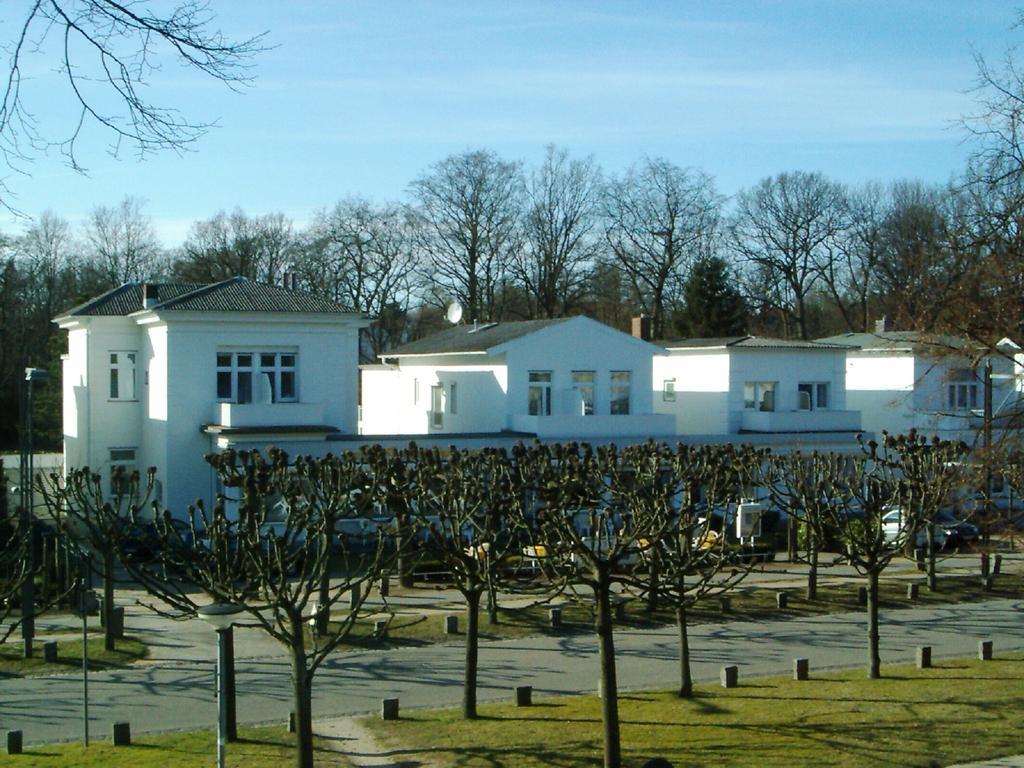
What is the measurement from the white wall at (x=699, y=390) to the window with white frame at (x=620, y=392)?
397 centimetres

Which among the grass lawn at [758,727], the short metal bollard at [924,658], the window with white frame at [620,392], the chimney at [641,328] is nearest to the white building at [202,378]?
the window with white frame at [620,392]

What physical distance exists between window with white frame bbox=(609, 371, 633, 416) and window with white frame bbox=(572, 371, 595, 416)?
786 millimetres

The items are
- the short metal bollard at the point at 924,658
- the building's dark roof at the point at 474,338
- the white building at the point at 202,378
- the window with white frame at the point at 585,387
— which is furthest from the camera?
the building's dark roof at the point at 474,338

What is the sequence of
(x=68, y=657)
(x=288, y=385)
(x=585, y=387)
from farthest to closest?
(x=585, y=387) < (x=288, y=385) < (x=68, y=657)

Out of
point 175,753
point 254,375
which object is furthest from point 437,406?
point 175,753

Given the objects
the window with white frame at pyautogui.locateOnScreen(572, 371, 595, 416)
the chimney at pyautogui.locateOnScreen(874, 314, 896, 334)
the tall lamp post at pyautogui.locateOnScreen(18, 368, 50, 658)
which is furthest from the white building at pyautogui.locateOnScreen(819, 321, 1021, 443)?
the tall lamp post at pyautogui.locateOnScreen(18, 368, 50, 658)

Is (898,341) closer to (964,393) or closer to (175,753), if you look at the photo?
(175,753)

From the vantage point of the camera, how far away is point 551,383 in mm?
40312

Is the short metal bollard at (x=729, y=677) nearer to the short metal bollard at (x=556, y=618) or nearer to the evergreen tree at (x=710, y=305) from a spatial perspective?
the short metal bollard at (x=556, y=618)

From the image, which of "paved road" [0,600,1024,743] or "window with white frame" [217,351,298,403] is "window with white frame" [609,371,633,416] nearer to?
"window with white frame" [217,351,298,403]

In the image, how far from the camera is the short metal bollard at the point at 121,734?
50.9 feet

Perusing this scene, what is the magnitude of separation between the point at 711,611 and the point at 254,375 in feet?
56.2

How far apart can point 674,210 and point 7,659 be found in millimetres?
50252

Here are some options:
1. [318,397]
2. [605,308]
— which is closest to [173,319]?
[318,397]
